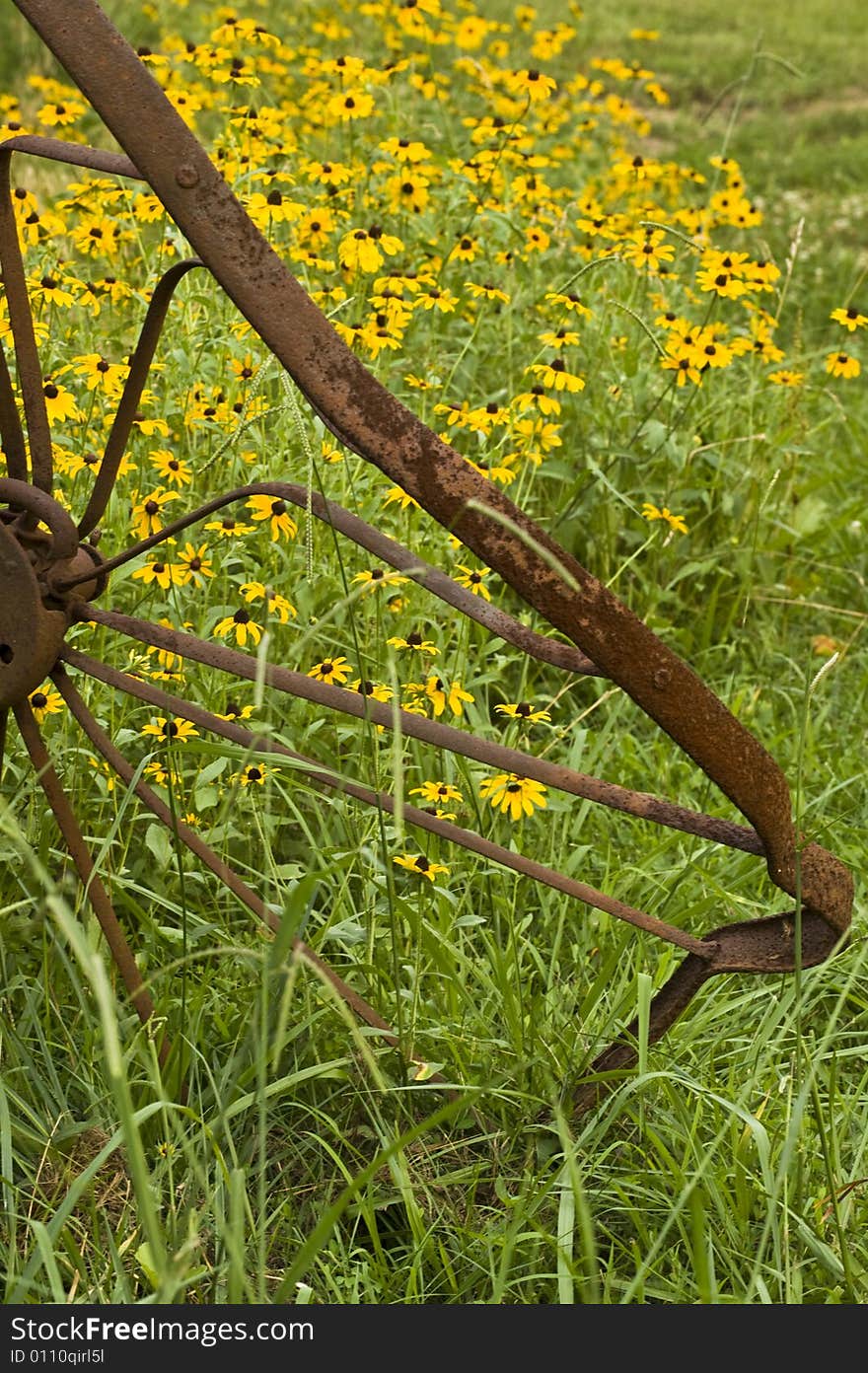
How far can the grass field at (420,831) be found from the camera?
170 cm

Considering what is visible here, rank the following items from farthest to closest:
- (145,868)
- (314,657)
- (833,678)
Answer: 1. (833,678)
2. (314,657)
3. (145,868)

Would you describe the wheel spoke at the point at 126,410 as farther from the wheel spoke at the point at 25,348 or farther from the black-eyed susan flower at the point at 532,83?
the black-eyed susan flower at the point at 532,83

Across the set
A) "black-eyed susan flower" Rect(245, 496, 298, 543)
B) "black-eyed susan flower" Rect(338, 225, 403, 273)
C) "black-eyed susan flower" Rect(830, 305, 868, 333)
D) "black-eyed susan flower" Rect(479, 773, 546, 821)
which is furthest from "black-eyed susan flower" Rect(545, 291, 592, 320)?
"black-eyed susan flower" Rect(479, 773, 546, 821)

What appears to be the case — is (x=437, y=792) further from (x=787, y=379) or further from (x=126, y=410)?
(x=787, y=379)

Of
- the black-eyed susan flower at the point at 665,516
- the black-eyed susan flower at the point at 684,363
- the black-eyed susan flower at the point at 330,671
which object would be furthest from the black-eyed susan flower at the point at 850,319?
the black-eyed susan flower at the point at 330,671

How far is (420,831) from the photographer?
2.36 metres

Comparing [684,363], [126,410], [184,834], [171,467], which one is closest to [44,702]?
[184,834]

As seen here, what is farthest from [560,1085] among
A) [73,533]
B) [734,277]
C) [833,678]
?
[734,277]

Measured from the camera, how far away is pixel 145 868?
2264 mm

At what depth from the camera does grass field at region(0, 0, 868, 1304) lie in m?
1.70

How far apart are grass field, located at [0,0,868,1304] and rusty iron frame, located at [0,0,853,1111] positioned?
0.07m

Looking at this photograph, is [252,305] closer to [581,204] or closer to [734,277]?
[734,277]

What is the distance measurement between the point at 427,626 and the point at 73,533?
1.14 meters

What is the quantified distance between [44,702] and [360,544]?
548mm
